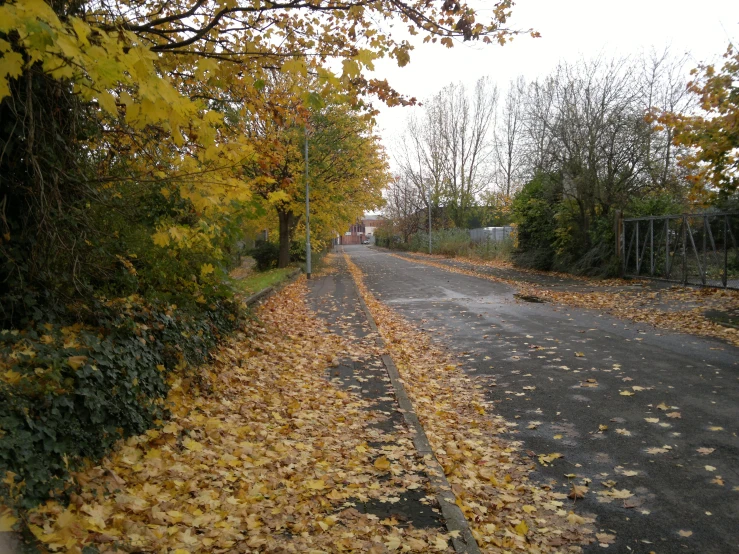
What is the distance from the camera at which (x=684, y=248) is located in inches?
656

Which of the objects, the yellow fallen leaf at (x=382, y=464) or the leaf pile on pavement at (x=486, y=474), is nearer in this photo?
the leaf pile on pavement at (x=486, y=474)

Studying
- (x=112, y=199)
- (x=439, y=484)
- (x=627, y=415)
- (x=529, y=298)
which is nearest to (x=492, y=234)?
(x=529, y=298)

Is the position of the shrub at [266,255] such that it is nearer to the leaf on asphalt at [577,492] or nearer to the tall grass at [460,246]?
the tall grass at [460,246]

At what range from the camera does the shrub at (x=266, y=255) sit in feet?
106

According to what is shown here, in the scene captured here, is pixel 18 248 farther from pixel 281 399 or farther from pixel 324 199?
pixel 324 199

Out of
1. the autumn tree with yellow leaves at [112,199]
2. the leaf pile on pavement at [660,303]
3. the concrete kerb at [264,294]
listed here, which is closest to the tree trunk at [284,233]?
the concrete kerb at [264,294]

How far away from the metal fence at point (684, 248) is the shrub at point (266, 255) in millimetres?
18709

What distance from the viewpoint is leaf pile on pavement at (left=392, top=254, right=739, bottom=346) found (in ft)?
35.7

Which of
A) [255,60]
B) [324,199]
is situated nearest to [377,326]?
[255,60]

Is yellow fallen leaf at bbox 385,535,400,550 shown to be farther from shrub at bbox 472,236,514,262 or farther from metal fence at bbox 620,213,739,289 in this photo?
shrub at bbox 472,236,514,262

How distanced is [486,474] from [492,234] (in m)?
40.9

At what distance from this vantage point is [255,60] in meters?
6.62

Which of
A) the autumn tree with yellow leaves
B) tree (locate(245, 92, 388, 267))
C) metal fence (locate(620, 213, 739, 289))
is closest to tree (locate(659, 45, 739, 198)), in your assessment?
metal fence (locate(620, 213, 739, 289))

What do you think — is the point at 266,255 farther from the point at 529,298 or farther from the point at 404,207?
the point at 404,207
